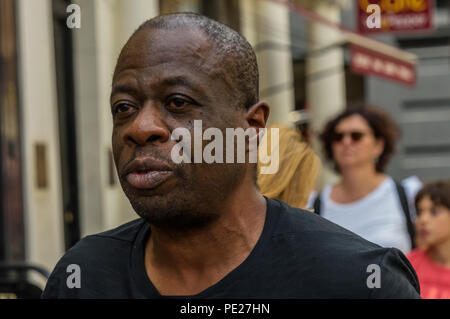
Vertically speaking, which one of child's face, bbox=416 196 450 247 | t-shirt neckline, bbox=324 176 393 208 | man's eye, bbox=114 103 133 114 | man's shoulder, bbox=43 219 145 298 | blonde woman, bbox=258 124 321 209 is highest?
man's eye, bbox=114 103 133 114

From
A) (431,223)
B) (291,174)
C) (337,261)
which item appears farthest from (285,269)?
(431,223)

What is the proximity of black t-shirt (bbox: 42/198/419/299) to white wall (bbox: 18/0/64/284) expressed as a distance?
4768 millimetres

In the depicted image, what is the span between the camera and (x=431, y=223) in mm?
4215

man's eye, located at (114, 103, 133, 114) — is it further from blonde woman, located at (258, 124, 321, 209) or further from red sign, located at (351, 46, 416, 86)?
red sign, located at (351, 46, 416, 86)

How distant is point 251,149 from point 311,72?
44.3ft

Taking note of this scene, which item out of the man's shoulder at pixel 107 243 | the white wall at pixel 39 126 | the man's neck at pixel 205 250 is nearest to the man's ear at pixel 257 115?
the man's neck at pixel 205 250

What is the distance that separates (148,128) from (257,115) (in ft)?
0.88

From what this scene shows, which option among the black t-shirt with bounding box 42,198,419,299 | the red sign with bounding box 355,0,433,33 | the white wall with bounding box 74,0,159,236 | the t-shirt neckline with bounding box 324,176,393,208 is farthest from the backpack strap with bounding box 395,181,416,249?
the red sign with bounding box 355,0,433,33

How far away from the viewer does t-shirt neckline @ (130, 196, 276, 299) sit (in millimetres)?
1431

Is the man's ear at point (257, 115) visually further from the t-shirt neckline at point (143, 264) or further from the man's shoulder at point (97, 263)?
the man's shoulder at point (97, 263)

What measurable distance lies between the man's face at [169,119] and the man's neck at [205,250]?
42 mm

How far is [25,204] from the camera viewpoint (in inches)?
245

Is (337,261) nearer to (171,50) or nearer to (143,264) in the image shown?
(143,264)

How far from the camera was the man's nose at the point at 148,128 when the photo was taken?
1.40m
